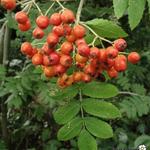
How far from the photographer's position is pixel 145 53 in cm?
301

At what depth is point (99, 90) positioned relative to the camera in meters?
1.72

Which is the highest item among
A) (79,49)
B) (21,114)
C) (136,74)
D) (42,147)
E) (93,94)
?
(79,49)

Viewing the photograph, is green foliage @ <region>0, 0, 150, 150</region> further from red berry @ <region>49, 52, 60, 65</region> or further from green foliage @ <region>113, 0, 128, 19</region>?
red berry @ <region>49, 52, 60, 65</region>

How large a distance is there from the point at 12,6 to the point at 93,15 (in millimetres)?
1269

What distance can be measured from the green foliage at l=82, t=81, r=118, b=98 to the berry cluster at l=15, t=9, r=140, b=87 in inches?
6.3

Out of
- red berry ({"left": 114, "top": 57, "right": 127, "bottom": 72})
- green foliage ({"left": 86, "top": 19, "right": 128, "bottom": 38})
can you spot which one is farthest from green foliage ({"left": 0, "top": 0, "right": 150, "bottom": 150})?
red berry ({"left": 114, "top": 57, "right": 127, "bottom": 72})

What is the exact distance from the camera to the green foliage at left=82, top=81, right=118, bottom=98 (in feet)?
5.57

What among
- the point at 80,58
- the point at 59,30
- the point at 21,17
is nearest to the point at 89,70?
the point at 80,58

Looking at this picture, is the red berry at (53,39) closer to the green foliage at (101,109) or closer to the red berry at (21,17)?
the red berry at (21,17)

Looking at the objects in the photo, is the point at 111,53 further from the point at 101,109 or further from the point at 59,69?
the point at 101,109

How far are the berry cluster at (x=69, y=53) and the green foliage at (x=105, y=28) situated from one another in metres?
0.07

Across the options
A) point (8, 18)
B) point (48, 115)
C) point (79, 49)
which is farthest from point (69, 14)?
point (48, 115)

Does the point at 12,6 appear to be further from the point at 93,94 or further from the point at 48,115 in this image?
the point at 48,115

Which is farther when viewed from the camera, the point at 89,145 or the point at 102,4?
the point at 102,4
